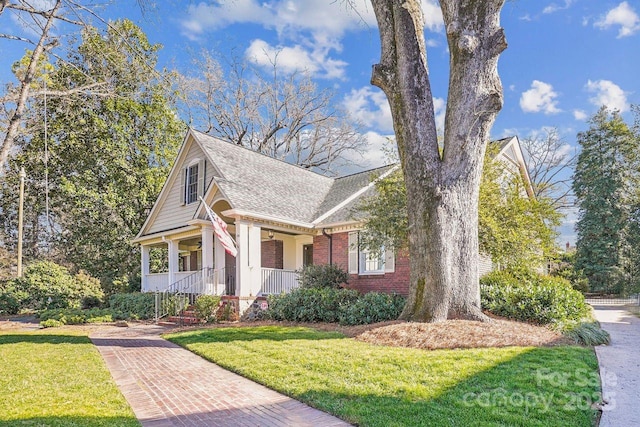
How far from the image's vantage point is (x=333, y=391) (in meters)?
4.79

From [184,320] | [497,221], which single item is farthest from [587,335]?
[184,320]

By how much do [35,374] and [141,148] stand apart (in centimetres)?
1999

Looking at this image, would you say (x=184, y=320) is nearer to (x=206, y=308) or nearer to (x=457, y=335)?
(x=206, y=308)

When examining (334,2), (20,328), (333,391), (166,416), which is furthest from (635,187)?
(20,328)

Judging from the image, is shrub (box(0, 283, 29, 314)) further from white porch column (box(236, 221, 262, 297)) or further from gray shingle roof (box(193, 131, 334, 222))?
white porch column (box(236, 221, 262, 297))

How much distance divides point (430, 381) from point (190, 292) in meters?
12.0

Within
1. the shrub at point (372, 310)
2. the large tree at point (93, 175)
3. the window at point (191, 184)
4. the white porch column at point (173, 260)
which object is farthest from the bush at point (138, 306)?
the shrub at point (372, 310)

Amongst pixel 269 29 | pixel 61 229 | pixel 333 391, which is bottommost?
pixel 333 391

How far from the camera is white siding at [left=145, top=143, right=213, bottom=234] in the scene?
701 inches

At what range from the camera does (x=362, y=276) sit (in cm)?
1491

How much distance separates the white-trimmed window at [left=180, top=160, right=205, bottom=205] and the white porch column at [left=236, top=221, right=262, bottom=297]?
4300mm

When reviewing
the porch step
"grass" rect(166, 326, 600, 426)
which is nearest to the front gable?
the porch step

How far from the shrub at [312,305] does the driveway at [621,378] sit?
19.4 ft

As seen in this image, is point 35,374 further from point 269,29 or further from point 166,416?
point 269,29
